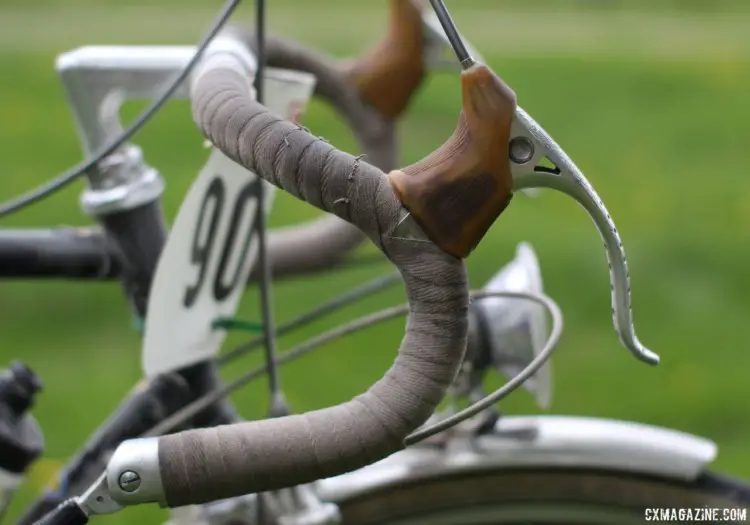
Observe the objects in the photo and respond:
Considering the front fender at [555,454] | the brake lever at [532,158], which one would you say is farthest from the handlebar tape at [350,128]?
the brake lever at [532,158]

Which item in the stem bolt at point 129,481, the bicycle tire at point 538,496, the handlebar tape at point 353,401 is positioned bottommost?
the bicycle tire at point 538,496

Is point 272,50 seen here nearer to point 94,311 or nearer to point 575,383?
point 575,383

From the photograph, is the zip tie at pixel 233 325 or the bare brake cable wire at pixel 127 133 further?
the zip tie at pixel 233 325

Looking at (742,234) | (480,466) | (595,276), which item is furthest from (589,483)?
(742,234)

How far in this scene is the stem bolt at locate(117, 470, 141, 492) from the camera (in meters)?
0.83

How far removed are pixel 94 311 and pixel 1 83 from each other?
2.48m

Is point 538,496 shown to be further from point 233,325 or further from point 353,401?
point 353,401

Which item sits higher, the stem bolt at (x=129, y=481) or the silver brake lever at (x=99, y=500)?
the stem bolt at (x=129, y=481)

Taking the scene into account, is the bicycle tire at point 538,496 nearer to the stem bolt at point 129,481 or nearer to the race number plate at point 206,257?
the race number plate at point 206,257

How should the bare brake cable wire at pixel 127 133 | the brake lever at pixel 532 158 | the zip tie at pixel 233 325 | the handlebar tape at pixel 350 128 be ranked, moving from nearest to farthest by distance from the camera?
the brake lever at pixel 532 158 < the bare brake cable wire at pixel 127 133 < the zip tie at pixel 233 325 < the handlebar tape at pixel 350 128

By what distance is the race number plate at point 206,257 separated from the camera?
1.15 m

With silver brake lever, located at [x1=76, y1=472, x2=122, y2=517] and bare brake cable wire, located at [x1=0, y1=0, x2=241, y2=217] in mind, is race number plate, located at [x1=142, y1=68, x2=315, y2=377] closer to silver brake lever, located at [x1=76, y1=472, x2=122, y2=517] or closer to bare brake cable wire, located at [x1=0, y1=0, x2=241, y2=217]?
bare brake cable wire, located at [x1=0, y1=0, x2=241, y2=217]

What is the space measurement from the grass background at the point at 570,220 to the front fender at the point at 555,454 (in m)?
0.98

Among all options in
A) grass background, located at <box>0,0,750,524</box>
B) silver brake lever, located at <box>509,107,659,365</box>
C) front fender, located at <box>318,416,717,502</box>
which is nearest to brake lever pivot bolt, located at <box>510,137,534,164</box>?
silver brake lever, located at <box>509,107,659,365</box>
